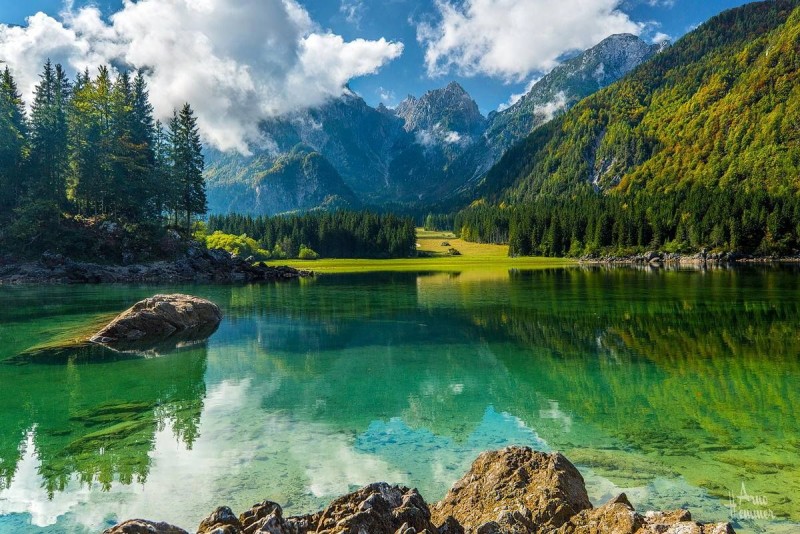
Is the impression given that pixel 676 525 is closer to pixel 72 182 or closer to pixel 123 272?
pixel 123 272

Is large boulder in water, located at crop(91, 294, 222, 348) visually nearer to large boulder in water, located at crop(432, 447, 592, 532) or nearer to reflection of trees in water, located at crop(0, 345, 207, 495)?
reflection of trees in water, located at crop(0, 345, 207, 495)

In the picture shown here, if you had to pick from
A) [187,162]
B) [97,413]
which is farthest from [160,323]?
[187,162]

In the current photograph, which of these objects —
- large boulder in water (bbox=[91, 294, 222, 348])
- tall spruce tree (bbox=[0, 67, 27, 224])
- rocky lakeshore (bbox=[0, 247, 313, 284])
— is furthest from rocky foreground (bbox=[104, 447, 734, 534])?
tall spruce tree (bbox=[0, 67, 27, 224])

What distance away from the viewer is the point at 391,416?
16.5m

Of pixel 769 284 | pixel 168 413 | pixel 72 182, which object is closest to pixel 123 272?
pixel 72 182

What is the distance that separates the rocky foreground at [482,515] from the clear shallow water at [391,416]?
2.53 meters

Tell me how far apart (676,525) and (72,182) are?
113653 millimetres

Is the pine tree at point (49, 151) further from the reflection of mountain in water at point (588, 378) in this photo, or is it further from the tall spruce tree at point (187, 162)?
the reflection of mountain in water at point (588, 378)

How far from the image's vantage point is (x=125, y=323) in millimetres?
30875

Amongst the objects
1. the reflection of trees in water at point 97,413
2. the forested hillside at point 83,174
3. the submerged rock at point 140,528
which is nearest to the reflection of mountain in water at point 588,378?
the reflection of trees in water at point 97,413

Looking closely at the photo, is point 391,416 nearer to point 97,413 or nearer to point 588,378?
point 588,378

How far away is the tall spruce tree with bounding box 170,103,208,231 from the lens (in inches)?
4382

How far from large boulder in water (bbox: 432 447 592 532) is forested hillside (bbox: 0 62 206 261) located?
97417mm

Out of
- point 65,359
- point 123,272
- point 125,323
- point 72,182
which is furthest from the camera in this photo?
point 72,182
